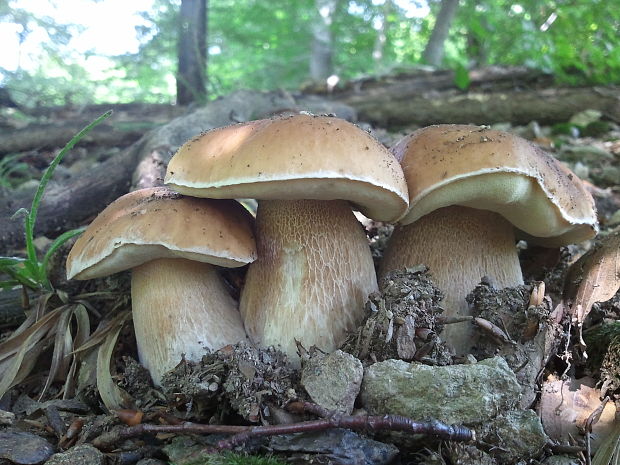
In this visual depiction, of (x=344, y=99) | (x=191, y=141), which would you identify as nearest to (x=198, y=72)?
(x=344, y=99)

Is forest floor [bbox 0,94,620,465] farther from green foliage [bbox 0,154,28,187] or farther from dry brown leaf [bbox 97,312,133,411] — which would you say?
green foliage [bbox 0,154,28,187]

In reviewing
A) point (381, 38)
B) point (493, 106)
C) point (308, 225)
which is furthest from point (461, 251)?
point (381, 38)

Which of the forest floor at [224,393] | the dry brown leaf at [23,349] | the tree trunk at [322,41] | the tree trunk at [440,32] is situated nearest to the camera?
the forest floor at [224,393]

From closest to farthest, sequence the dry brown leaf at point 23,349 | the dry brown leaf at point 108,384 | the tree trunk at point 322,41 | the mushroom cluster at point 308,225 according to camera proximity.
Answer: the mushroom cluster at point 308,225, the dry brown leaf at point 108,384, the dry brown leaf at point 23,349, the tree trunk at point 322,41

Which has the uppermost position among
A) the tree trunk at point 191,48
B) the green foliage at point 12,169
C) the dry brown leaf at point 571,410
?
the tree trunk at point 191,48

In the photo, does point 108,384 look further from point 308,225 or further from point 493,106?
point 493,106

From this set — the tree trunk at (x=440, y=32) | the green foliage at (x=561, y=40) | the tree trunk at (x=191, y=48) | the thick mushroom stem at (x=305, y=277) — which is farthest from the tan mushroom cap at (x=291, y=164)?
the tree trunk at (x=440, y=32)

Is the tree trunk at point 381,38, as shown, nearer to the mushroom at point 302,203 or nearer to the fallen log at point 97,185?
the fallen log at point 97,185

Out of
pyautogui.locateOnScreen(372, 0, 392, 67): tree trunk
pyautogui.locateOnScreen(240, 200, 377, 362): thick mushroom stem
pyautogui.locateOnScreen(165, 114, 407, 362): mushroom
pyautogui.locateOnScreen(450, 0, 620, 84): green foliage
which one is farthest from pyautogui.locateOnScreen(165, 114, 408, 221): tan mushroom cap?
pyautogui.locateOnScreen(372, 0, 392, 67): tree trunk
